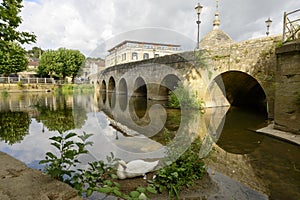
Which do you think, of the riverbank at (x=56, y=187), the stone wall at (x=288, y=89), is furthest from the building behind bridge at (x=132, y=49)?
the riverbank at (x=56, y=187)

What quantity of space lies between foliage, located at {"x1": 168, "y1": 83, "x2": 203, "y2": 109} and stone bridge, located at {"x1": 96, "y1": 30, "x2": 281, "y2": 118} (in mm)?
321

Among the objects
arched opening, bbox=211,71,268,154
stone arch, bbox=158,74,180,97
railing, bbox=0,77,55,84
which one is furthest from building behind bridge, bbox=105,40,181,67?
railing, bbox=0,77,55,84

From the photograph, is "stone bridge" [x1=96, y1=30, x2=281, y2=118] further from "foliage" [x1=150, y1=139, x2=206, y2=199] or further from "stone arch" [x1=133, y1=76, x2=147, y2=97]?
"foliage" [x1=150, y1=139, x2=206, y2=199]

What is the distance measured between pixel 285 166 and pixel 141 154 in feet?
10.1

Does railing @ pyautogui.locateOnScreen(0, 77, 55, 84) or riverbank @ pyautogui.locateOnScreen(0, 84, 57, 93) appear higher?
railing @ pyautogui.locateOnScreen(0, 77, 55, 84)

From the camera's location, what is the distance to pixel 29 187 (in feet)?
7.07

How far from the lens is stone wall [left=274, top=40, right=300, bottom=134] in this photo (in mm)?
5827

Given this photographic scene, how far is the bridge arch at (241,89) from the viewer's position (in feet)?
36.0

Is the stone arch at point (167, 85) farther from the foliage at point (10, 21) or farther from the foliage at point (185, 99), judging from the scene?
the foliage at point (10, 21)

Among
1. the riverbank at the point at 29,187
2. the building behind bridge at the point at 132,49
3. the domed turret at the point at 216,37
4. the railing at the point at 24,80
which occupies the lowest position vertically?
the riverbank at the point at 29,187

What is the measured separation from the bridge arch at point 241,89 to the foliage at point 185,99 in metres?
1.63

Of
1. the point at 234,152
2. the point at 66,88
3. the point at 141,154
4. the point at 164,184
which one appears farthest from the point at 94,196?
the point at 66,88

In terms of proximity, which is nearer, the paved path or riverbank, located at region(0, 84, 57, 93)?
the paved path

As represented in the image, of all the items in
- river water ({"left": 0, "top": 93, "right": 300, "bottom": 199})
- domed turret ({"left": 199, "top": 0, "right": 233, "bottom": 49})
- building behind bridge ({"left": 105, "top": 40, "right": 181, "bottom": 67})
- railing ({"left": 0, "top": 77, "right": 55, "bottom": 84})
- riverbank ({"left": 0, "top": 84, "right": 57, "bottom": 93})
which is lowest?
river water ({"left": 0, "top": 93, "right": 300, "bottom": 199})
